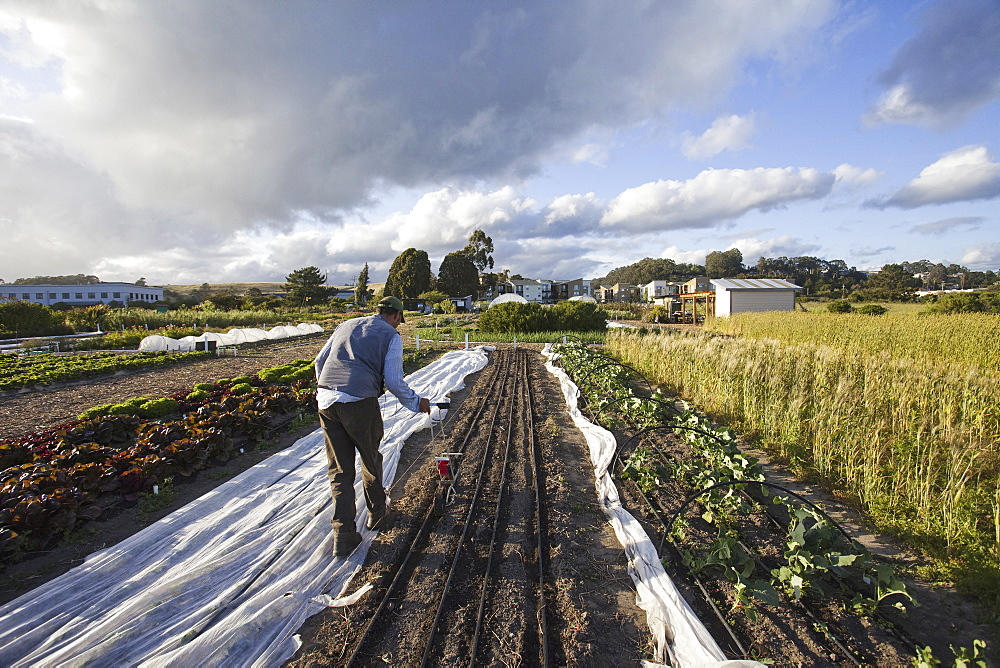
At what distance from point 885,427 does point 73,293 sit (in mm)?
66575

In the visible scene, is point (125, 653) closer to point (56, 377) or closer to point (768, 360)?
point (768, 360)

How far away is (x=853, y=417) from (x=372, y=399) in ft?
18.6

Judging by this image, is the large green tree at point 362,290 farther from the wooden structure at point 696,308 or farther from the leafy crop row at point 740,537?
the leafy crop row at point 740,537

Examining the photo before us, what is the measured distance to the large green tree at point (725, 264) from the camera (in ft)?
277

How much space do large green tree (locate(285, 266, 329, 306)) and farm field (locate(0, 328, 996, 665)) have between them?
46097 mm

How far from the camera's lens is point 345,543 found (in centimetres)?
312

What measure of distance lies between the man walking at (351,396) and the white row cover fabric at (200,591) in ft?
1.23

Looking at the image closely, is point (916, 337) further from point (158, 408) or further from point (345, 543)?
point (158, 408)

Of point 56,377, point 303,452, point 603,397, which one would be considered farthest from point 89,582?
point 56,377

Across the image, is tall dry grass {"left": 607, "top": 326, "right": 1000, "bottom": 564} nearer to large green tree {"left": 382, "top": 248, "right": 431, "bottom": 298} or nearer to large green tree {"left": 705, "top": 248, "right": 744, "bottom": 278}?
large green tree {"left": 382, "top": 248, "right": 431, "bottom": 298}

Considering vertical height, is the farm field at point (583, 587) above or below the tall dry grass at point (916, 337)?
below

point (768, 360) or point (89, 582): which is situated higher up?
point (768, 360)

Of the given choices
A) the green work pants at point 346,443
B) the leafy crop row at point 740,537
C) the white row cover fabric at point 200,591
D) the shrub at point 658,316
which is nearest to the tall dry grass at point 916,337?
the leafy crop row at point 740,537

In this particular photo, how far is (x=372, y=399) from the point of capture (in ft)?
10.3
